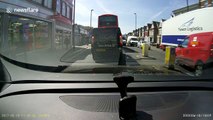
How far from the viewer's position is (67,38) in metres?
3.97

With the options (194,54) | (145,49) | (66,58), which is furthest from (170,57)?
(66,58)

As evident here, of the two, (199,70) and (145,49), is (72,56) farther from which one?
(199,70)

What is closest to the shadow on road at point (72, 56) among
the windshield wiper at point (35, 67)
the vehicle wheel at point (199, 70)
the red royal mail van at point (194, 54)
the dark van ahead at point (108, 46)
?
the dark van ahead at point (108, 46)

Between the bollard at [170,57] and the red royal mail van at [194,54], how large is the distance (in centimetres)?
7

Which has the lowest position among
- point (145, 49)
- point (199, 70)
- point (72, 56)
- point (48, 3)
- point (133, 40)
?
point (199, 70)

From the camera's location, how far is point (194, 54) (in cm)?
394

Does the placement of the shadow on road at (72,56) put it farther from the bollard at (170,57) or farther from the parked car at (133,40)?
the bollard at (170,57)

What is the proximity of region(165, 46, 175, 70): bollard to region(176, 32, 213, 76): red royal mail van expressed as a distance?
0.24 feet

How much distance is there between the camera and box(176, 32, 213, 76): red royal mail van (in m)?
3.22

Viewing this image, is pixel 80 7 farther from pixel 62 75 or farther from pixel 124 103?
pixel 124 103

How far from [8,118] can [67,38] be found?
2.38m

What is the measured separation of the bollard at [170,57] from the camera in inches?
119

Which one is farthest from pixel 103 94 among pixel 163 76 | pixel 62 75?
pixel 163 76

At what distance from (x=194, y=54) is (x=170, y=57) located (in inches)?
37.1
